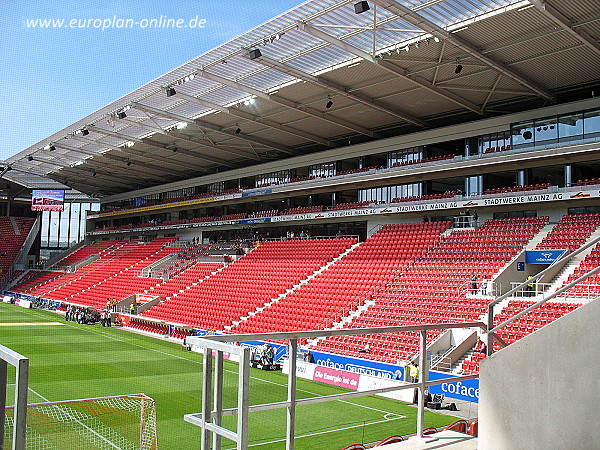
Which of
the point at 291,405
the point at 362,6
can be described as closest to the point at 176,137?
the point at 362,6

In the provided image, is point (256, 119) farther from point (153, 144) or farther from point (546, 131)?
point (546, 131)

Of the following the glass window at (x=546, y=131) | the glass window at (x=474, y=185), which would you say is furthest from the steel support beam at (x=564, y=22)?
the glass window at (x=474, y=185)

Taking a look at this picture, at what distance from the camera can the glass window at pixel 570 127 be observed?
83.3 feet

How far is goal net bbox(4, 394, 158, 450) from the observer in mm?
9141

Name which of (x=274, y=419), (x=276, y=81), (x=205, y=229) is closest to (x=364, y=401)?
(x=274, y=419)

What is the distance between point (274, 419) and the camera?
13.1 metres

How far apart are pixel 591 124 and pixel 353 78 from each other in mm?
10918

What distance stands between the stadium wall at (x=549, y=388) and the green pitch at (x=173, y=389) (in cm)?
193

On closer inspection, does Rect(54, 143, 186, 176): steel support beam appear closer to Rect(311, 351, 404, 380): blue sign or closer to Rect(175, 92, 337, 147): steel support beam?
Rect(175, 92, 337, 147): steel support beam

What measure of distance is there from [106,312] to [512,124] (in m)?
26.4

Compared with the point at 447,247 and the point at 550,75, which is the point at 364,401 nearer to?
the point at 447,247

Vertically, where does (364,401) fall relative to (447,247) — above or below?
below

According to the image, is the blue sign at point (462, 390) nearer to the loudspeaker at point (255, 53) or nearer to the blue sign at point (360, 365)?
the blue sign at point (360, 365)

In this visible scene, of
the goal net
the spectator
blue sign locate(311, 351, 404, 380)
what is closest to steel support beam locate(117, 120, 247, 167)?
blue sign locate(311, 351, 404, 380)
